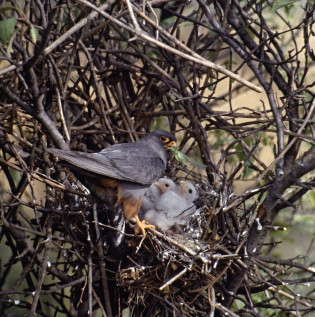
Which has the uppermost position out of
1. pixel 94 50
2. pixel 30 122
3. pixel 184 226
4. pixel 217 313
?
pixel 94 50

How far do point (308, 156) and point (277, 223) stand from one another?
4.68 ft

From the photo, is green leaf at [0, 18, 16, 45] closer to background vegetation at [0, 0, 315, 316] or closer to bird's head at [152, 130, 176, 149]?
background vegetation at [0, 0, 315, 316]

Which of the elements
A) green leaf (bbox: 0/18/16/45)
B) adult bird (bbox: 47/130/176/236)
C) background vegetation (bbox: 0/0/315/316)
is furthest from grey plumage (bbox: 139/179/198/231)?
green leaf (bbox: 0/18/16/45)

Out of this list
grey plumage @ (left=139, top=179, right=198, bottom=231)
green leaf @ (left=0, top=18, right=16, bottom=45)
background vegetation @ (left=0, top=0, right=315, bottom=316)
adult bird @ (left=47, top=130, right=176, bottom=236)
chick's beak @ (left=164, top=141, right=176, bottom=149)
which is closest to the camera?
green leaf @ (left=0, top=18, right=16, bottom=45)

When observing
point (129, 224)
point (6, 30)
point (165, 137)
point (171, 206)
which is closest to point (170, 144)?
point (165, 137)

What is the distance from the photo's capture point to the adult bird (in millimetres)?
4215

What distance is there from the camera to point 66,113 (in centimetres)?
450

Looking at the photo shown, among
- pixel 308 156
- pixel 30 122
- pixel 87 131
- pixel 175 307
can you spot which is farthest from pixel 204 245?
pixel 30 122

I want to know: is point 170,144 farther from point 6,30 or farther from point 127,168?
point 6,30

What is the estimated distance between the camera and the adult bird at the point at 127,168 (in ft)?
13.8

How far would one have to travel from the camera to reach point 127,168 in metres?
4.68

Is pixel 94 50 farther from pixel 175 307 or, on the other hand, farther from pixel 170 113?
pixel 175 307

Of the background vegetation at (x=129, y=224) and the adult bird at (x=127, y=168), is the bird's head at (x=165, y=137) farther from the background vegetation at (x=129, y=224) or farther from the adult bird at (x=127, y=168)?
the background vegetation at (x=129, y=224)

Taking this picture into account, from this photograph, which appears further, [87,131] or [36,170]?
[87,131]
